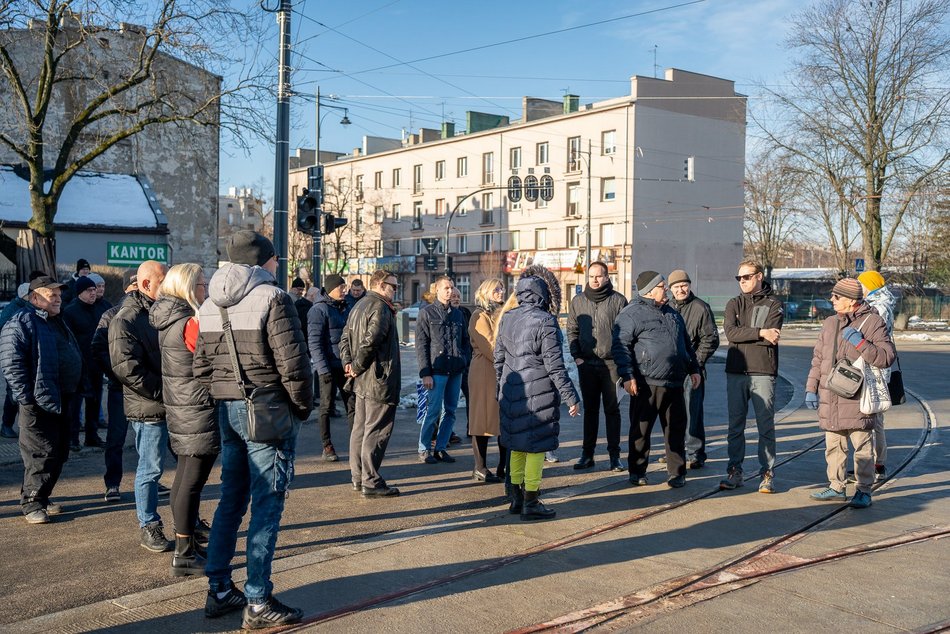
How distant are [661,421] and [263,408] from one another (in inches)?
174

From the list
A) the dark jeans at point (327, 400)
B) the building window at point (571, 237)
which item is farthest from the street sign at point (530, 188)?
the dark jeans at point (327, 400)

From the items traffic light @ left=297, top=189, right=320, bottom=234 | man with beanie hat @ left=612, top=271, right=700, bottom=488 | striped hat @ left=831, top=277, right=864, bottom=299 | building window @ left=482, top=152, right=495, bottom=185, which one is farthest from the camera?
building window @ left=482, top=152, right=495, bottom=185

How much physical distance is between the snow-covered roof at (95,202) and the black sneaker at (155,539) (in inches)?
779

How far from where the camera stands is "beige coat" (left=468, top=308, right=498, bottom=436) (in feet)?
25.9

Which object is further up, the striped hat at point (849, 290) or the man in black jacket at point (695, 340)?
the striped hat at point (849, 290)

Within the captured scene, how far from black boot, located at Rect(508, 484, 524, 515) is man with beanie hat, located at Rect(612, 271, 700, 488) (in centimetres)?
147

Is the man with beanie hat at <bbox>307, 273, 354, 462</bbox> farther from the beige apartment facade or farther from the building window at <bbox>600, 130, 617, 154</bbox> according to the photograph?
the building window at <bbox>600, 130, 617, 154</bbox>

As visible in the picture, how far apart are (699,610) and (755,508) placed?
8.27ft

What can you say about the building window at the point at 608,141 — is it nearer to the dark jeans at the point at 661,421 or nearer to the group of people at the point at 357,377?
the group of people at the point at 357,377

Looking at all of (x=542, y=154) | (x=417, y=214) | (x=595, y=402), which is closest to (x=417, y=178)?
(x=417, y=214)

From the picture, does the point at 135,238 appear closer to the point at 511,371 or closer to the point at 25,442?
the point at 25,442

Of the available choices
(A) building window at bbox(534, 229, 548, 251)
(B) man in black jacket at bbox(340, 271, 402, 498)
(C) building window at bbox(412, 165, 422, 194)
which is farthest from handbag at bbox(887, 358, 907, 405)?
(C) building window at bbox(412, 165, 422, 194)

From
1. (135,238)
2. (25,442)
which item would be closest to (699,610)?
(25,442)

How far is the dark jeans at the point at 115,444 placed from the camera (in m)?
7.11
